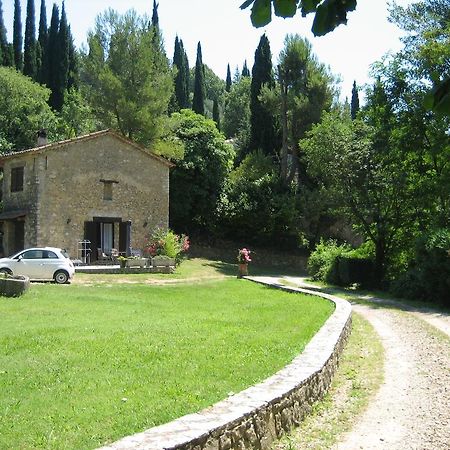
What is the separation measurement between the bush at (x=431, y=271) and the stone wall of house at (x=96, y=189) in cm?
1610

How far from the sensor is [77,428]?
4.47 metres

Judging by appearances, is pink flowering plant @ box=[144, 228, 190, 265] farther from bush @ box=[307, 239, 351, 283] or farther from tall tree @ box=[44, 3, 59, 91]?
tall tree @ box=[44, 3, 59, 91]

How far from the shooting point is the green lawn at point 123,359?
4.68m

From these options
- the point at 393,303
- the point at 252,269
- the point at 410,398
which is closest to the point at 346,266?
the point at 393,303

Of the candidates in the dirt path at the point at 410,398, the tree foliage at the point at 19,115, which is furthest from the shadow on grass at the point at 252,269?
the dirt path at the point at 410,398

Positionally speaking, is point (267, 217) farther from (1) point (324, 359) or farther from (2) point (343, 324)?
(1) point (324, 359)

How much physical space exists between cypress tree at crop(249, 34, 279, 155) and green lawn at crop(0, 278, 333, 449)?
32906mm

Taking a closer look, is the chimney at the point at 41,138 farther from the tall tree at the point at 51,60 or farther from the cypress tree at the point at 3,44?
the cypress tree at the point at 3,44

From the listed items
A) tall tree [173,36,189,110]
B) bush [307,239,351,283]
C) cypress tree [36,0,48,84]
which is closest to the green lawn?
bush [307,239,351,283]

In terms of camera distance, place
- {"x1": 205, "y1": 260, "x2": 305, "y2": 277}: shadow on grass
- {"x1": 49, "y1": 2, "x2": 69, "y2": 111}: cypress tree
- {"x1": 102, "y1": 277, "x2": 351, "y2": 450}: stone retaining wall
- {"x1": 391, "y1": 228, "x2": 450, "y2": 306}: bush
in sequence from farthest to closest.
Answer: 1. {"x1": 49, "y1": 2, "x2": 69, "y2": 111}: cypress tree
2. {"x1": 205, "y1": 260, "x2": 305, "y2": 277}: shadow on grass
3. {"x1": 391, "y1": 228, "x2": 450, "y2": 306}: bush
4. {"x1": 102, "y1": 277, "x2": 351, "y2": 450}: stone retaining wall

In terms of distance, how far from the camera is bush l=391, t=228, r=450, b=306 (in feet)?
62.8

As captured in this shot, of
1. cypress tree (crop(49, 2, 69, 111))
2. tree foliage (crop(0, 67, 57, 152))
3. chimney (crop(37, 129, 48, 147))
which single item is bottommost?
chimney (crop(37, 129, 48, 147))

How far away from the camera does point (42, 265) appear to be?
21141 mm

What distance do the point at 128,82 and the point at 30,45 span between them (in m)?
28.2
